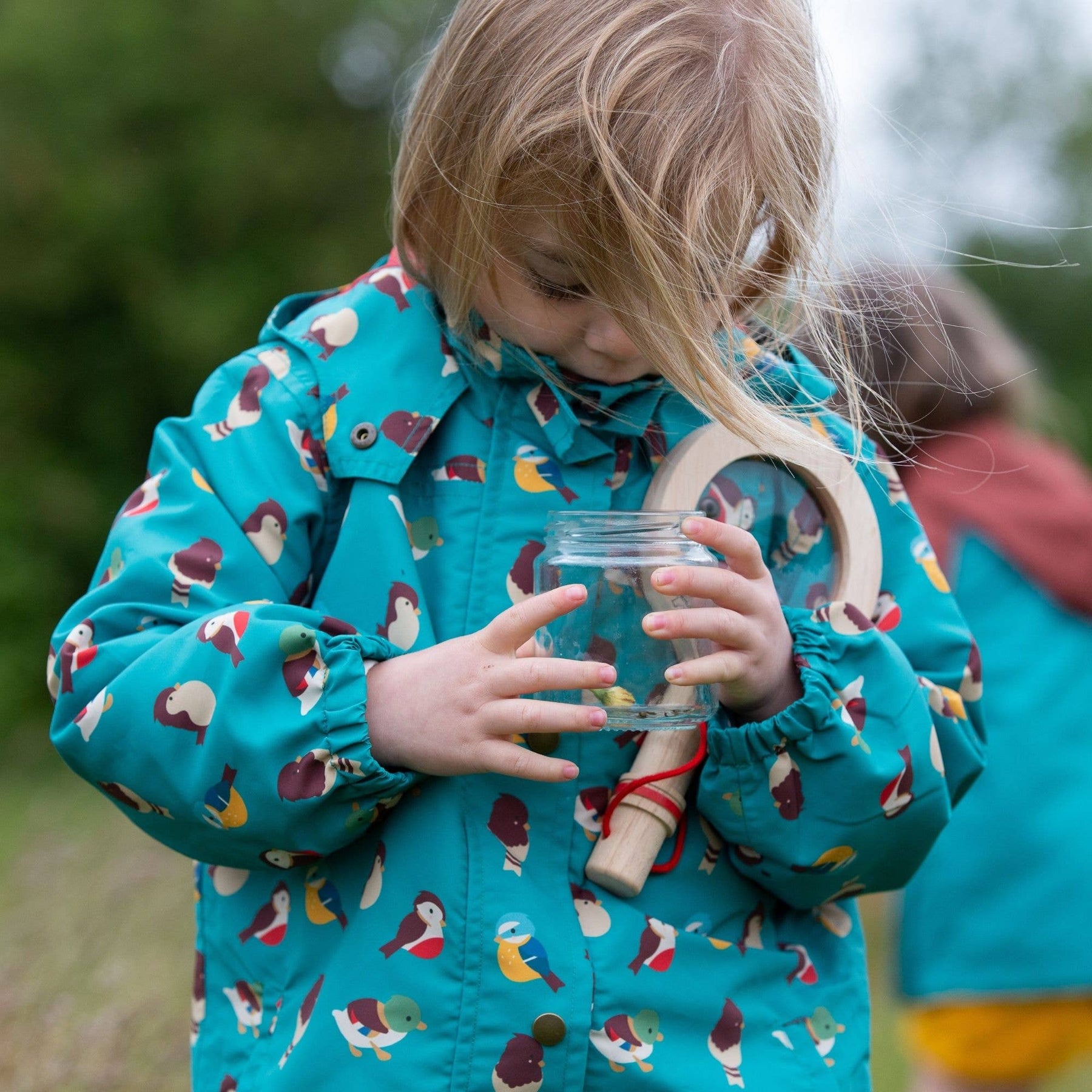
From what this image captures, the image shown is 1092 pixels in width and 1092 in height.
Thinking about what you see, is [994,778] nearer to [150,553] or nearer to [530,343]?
[530,343]

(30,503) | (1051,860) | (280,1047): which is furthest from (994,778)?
(30,503)

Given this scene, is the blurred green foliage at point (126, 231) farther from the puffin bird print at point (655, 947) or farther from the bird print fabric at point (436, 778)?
the puffin bird print at point (655, 947)

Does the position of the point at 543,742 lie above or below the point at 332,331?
below

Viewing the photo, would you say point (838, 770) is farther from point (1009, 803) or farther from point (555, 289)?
point (1009, 803)

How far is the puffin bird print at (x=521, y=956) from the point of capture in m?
1.46

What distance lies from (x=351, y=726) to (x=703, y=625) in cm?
42

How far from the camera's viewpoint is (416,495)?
5.27 feet

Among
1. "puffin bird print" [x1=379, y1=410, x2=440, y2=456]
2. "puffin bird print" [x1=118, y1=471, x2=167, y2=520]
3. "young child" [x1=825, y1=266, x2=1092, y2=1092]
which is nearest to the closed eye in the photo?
"puffin bird print" [x1=379, y1=410, x2=440, y2=456]

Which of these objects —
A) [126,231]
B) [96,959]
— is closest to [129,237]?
[126,231]

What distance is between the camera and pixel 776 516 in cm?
172

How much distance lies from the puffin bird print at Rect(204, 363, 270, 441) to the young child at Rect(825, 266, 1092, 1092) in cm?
201

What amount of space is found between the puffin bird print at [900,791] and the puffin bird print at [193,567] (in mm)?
883

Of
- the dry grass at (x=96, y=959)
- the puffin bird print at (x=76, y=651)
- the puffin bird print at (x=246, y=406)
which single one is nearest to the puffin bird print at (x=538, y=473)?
the puffin bird print at (x=246, y=406)

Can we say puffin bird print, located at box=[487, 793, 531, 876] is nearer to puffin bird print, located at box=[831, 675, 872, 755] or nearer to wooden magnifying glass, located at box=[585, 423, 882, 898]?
wooden magnifying glass, located at box=[585, 423, 882, 898]
